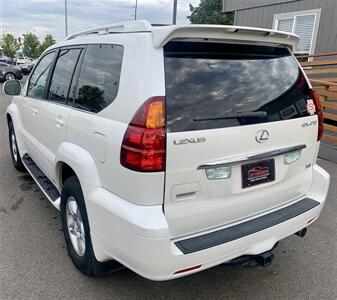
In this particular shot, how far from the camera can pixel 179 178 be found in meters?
2.02

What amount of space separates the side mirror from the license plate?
3629 millimetres

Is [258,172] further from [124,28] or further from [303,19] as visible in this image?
[303,19]

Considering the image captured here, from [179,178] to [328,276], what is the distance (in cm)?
183

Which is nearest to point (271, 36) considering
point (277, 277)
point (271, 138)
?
point (271, 138)

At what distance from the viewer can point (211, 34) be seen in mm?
2143

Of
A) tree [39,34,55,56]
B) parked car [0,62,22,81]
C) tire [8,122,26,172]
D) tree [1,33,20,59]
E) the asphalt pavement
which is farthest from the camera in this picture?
tree [39,34,55,56]

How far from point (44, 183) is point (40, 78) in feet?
4.06

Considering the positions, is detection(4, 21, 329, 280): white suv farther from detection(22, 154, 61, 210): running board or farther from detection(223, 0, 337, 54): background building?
detection(223, 0, 337, 54): background building

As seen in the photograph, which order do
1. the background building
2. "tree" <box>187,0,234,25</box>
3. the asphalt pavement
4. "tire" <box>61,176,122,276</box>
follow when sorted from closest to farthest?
"tire" <box>61,176,122,276</box>
the asphalt pavement
the background building
"tree" <box>187,0,234,25</box>

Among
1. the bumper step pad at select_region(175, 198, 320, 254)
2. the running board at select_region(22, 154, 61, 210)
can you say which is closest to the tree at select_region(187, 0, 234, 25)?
the running board at select_region(22, 154, 61, 210)

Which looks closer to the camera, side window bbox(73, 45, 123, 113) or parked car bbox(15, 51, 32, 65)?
side window bbox(73, 45, 123, 113)

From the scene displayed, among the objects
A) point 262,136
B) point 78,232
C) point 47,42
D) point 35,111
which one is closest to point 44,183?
point 35,111

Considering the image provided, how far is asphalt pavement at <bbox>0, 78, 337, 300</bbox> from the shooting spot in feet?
8.70

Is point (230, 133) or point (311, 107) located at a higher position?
point (311, 107)
